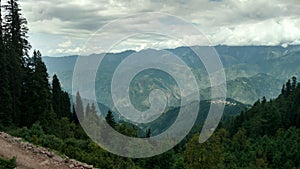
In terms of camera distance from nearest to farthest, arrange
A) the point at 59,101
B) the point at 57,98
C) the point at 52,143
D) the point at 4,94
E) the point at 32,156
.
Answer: the point at 32,156 < the point at 52,143 < the point at 4,94 < the point at 57,98 < the point at 59,101

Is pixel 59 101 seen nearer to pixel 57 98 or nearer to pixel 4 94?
pixel 57 98

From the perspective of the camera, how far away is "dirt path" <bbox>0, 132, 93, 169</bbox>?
1886cm

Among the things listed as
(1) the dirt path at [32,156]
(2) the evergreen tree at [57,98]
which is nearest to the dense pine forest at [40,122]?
(1) the dirt path at [32,156]

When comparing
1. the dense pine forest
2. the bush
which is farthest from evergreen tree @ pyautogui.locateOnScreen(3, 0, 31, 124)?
the bush

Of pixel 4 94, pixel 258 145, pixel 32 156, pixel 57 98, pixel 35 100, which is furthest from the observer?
pixel 258 145

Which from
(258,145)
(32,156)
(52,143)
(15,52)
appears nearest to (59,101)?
(15,52)

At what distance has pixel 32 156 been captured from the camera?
1988 cm

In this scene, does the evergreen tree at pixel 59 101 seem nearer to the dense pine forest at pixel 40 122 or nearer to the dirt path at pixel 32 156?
the dense pine forest at pixel 40 122

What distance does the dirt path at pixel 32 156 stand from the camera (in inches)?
742

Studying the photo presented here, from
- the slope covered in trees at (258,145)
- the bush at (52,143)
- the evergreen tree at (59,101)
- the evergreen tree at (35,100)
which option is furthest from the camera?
the evergreen tree at (59,101)

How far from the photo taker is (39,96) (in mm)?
39344

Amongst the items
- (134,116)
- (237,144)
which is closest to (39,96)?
(134,116)

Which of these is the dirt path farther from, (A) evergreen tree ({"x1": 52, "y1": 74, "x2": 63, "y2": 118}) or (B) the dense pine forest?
(A) evergreen tree ({"x1": 52, "y1": 74, "x2": 63, "y2": 118})

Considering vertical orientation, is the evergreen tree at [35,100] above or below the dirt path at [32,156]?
above
